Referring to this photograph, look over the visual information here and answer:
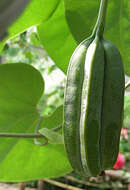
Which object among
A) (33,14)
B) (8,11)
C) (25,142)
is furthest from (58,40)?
(8,11)

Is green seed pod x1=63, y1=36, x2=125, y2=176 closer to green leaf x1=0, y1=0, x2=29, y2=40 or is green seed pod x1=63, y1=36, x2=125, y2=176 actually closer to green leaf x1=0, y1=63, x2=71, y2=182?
green leaf x1=0, y1=0, x2=29, y2=40

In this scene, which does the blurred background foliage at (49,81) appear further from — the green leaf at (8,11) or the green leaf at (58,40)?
the green leaf at (8,11)

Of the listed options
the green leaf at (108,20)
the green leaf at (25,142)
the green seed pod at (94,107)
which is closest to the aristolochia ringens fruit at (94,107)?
the green seed pod at (94,107)

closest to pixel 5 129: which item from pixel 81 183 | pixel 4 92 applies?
pixel 4 92

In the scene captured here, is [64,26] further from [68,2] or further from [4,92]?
[4,92]

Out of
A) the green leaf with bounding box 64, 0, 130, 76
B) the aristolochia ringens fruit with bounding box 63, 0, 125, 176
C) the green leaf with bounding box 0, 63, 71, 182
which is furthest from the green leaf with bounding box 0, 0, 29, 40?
the green leaf with bounding box 0, 63, 71, 182

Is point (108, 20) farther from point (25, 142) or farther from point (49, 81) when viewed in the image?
point (49, 81)
